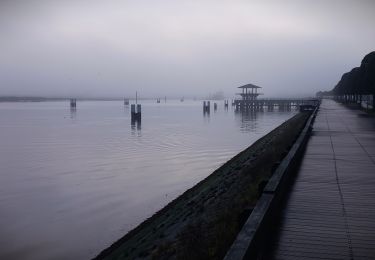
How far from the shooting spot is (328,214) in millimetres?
6648

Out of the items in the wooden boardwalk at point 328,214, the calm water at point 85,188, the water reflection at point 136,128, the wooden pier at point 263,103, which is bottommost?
the calm water at point 85,188

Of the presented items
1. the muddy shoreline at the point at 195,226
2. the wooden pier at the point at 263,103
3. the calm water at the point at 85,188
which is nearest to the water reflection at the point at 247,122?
the calm water at the point at 85,188

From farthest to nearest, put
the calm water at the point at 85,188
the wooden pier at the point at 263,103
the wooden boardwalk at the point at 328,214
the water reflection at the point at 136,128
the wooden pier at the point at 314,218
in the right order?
the wooden pier at the point at 263,103, the water reflection at the point at 136,128, the calm water at the point at 85,188, the wooden boardwalk at the point at 328,214, the wooden pier at the point at 314,218

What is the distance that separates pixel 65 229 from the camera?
12.7 meters

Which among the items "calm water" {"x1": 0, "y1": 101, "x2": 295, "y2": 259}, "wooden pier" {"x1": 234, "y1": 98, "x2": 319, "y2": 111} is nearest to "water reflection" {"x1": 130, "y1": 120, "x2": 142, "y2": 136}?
"calm water" {"x1": 0, "y1": 101, "x2": 295, "y2": 259}

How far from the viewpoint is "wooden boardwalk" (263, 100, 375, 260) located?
5133 mm

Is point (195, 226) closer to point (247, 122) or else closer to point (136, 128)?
point (136, 128)

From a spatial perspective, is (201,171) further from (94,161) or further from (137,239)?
(137,239)

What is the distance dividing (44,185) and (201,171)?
8029 millimetres

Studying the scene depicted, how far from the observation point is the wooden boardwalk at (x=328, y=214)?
16.8ft

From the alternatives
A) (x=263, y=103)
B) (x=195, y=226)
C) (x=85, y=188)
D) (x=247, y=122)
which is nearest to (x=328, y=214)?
(x=195, y=226)

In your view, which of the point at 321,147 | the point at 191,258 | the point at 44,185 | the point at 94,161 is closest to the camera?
the point at 191,258

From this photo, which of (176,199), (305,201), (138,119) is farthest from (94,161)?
(138,119)

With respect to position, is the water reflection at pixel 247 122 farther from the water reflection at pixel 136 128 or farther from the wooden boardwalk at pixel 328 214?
the wooden boardwalk at pixel 328 214
